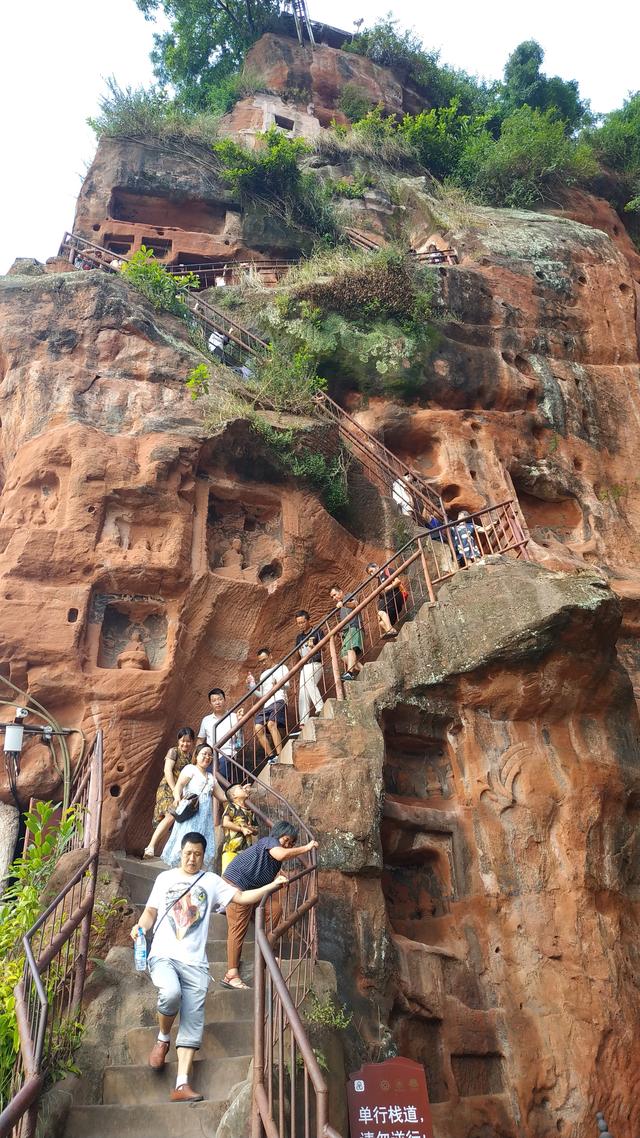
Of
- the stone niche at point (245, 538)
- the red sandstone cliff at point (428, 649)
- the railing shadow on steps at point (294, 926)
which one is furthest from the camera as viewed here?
the stone niche at point (245, 538)

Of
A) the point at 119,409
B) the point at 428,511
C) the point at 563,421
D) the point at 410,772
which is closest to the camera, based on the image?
the point at 410,772

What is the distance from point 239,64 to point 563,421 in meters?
22.3

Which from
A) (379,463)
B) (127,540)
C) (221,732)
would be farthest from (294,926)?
(379,463)

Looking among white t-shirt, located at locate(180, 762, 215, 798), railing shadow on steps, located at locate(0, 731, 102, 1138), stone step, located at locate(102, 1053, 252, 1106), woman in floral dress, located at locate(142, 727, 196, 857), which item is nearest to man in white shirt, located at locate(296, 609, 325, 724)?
woman in floral dress, located at locate(142, 727, 196, 857)

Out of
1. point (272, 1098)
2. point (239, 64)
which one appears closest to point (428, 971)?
point (272, 1098)

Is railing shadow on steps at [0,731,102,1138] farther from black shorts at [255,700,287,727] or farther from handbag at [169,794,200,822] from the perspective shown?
black shorts at [255,700,287,727]

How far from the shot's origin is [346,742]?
9.12m

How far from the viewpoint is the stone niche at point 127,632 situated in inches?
432

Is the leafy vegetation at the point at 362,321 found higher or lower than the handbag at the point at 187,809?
higher

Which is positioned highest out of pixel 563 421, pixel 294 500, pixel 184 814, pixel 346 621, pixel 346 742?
pixel 563 421

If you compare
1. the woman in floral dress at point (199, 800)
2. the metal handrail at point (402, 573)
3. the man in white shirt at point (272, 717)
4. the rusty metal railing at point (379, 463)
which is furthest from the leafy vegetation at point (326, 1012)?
the rusty metal railing at point (379, 463)

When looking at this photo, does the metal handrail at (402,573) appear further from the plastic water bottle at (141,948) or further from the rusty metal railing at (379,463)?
the plastic water bottle at (141,948)

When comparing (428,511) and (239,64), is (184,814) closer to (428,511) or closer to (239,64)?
(428,511)

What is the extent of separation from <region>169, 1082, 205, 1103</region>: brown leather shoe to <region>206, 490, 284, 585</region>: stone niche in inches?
296
